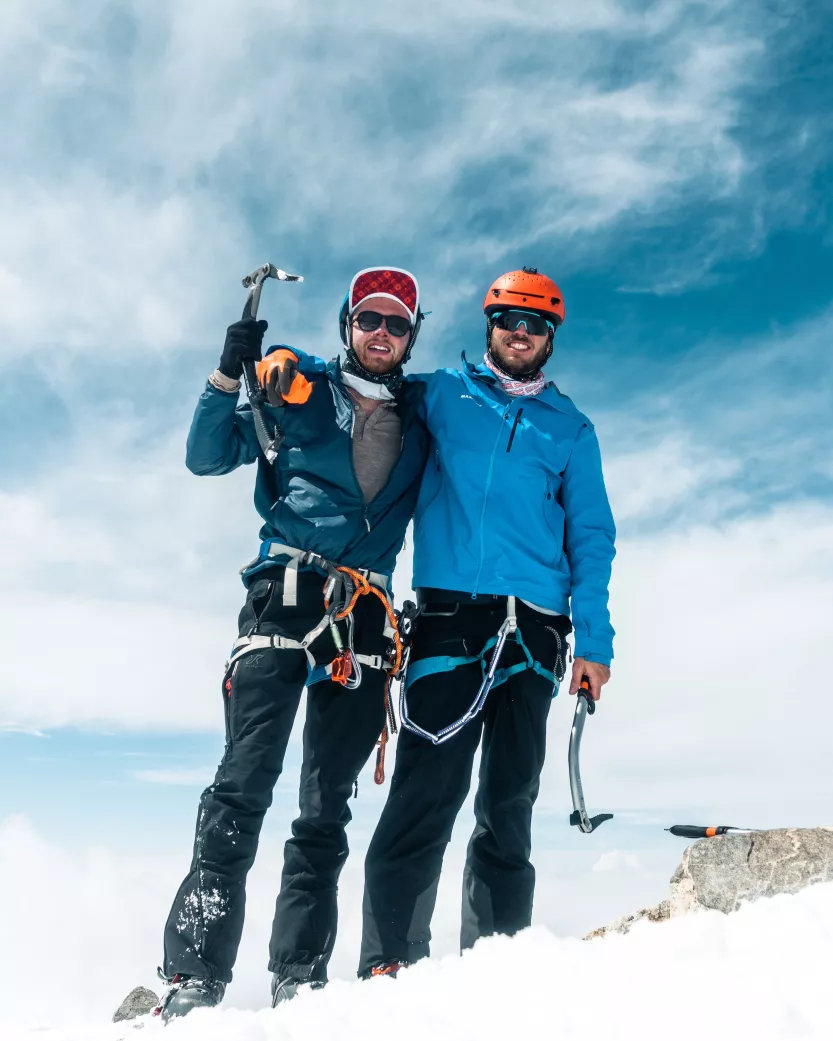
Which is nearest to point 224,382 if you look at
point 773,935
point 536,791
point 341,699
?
point 341,699

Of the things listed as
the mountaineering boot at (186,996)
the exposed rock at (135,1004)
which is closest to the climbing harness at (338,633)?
the mountaineering boot at (186,996)

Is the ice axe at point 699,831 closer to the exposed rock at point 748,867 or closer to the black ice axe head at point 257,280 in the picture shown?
the exposed rock at point 748,867

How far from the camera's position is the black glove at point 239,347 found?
573cm

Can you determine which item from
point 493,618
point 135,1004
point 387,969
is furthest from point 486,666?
point 135,1004

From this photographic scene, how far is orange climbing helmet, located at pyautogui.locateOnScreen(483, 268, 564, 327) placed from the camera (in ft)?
21.3

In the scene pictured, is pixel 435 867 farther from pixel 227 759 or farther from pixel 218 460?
pixel 218 460

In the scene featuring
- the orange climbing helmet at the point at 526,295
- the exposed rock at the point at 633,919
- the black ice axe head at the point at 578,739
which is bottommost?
the exposed rock at the point at 633,919

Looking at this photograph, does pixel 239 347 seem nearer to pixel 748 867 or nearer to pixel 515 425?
pixel 515 425

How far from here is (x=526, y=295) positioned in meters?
6.49

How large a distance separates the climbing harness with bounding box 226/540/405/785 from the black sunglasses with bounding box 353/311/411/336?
166 centimetres

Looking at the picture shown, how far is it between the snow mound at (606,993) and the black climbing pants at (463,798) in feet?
1.45

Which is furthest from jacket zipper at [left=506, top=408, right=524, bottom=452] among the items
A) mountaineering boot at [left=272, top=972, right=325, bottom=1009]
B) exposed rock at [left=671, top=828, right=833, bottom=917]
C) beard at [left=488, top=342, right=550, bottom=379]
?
mountaineering boot at [left=272, top=972, right=325, bottom=1009]

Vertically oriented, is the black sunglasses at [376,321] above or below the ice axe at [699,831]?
above

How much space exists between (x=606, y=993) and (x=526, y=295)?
447 cm
